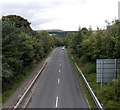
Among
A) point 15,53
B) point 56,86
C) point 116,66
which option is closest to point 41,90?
point 56,86

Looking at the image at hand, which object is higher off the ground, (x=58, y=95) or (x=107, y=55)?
(x=107, y=55)

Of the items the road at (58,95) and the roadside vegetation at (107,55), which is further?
the road at (58,95)

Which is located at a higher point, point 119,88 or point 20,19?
point 20,19

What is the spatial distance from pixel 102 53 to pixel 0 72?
50.0ft

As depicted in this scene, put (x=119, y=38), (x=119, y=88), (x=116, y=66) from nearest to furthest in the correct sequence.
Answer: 1. (x=119, y=88)
2. (x=116, y=66)
3. (x=119, y=38)

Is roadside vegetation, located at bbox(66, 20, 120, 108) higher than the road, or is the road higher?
roadside vegetation, located at bbox(66, 20, 120, 108)

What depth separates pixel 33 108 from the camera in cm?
1733

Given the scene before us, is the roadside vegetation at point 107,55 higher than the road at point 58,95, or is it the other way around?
the roadside vegetation at point 107,55

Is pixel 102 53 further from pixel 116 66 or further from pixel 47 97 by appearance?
pixel 47 97

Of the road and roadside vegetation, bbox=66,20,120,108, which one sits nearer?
Answer: roadside vegetation, bbox=66,20,120,108

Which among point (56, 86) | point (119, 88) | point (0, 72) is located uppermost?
point (0, 72)

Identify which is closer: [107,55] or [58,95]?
[58,95]

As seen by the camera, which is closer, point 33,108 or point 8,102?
point 33,108

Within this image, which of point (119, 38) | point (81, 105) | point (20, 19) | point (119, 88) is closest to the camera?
point (119, 88)
